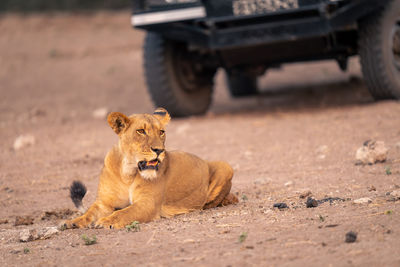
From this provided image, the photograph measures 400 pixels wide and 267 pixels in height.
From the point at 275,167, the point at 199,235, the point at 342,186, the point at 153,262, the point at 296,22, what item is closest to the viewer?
the point at 153,262

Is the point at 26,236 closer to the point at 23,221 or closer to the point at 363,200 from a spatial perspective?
the point at 23,221

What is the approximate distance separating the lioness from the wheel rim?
3844 mm

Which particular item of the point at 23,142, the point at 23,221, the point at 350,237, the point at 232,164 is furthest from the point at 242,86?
the point at 350,237

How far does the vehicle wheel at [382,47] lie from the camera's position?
7168 mm

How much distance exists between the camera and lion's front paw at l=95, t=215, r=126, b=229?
3.59 meters

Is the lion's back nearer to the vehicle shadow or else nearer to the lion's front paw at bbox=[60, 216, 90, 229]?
the lion's front paw at bbox=[60, 216, 90, 229]

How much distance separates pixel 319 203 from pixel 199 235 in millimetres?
916

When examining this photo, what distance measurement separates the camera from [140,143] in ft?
11.9

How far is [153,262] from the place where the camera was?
2936mm

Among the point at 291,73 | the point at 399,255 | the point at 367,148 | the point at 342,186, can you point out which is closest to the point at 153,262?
the point at 399,255

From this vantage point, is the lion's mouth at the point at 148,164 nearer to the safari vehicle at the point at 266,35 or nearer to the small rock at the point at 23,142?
the safari vehicle at the point at 266,35

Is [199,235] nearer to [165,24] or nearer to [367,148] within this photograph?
[367,148]

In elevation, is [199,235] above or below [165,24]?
below

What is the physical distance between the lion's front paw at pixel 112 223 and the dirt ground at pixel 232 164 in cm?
4
